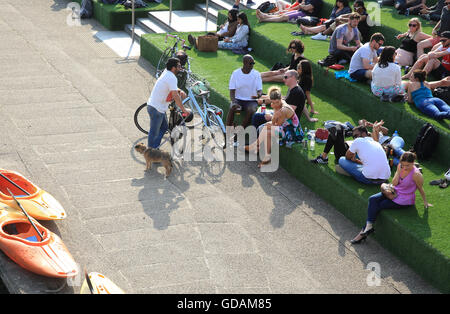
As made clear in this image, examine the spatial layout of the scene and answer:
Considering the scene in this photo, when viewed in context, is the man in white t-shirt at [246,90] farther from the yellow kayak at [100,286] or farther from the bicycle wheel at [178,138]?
the yellow kayak at [100,286]

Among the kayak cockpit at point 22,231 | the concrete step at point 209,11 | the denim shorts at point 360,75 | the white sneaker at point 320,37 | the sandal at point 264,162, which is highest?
the denim shorts at point 360,75

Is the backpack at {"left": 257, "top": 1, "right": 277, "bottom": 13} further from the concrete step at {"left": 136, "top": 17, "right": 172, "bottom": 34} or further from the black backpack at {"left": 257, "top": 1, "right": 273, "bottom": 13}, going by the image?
Result: the concrete step at {"left": 136, "top": 17, "right": 172, "bottom": 34}

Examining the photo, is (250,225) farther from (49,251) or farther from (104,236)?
(49,251)

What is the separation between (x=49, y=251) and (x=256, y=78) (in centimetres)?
516

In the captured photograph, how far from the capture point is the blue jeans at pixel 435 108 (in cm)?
1093

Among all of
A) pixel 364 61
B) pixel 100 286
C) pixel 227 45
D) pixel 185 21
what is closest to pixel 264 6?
pixel 227 45

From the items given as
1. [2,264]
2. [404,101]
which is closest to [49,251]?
[2,264]

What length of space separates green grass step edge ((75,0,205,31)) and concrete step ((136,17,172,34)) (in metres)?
0.29

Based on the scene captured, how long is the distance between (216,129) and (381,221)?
3.68 m

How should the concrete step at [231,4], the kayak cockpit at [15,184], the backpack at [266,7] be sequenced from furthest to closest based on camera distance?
the concrete step at [231,4], the backpack at [266,7], the kayak cockpit at [15,184]

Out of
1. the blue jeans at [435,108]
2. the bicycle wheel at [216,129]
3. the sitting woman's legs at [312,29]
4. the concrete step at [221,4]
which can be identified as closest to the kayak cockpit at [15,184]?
the bicycle wheel at [216,129]

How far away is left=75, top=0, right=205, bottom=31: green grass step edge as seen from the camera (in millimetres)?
18281

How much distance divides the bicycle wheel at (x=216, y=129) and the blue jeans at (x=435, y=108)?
135 inches

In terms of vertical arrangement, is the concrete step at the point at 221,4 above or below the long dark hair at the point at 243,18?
below
